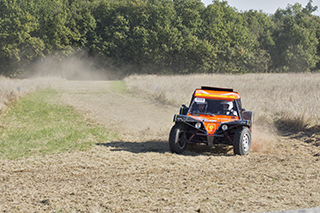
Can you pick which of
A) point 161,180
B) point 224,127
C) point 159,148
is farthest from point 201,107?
point 161,180

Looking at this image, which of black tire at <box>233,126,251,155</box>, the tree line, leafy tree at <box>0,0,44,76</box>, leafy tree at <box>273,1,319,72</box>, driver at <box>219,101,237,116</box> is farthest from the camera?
leafy tree at <box>273,1,319,72</box>

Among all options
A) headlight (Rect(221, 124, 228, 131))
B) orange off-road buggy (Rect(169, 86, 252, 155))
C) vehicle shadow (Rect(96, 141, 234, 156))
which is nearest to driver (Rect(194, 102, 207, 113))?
orange off-road buggy (Rect(169, 86, 252, 155))

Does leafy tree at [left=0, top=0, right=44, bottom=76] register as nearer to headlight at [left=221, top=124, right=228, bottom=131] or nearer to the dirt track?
the dirt track

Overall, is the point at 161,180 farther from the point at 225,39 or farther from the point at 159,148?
the point at 225,39

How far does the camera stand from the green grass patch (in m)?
→ 10.1

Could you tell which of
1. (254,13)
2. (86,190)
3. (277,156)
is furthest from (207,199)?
(254,13)

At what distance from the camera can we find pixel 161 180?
6.77 metres

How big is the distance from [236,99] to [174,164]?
3348mm

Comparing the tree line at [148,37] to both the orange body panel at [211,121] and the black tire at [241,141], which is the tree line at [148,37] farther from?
Result: the black tire at [241,141]

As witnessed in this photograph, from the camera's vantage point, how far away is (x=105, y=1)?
72.5 meters

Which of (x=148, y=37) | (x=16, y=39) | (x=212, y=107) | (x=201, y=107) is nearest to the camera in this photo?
(x=212, y=107)

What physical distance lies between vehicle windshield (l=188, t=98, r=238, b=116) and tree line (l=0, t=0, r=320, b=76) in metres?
57.3

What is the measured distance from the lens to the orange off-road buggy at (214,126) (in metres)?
8.94

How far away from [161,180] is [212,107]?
4.06 metres
